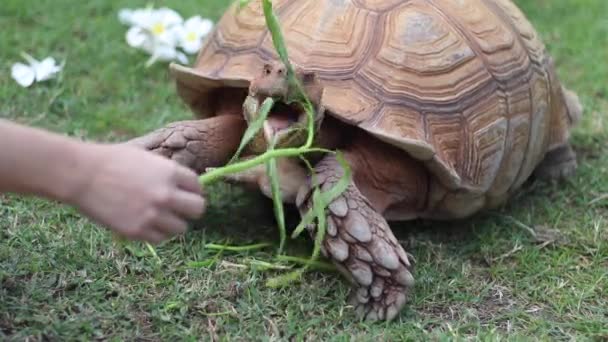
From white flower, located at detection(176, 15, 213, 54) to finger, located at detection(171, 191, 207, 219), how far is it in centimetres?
253

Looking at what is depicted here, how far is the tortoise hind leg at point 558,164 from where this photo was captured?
3572mm

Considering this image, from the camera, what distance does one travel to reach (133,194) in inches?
71.7

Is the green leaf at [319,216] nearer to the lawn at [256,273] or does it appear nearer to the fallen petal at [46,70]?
the lawn at [256,273]

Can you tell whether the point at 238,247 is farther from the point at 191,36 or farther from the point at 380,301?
the point at 191,36

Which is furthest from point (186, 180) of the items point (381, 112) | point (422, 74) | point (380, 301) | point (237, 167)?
point (422, 74)

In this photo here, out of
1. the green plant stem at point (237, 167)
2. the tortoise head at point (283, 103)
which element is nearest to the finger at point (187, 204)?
the green plant stem at point (237, 167)

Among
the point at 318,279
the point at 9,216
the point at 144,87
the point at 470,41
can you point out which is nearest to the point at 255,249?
the point at 318,279

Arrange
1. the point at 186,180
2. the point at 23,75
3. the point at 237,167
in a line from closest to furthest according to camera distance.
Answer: the point at 186,180 → the point at 237,167 → the point at 23,75

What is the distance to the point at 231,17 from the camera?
3273mm

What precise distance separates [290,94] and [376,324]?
2.32 feet

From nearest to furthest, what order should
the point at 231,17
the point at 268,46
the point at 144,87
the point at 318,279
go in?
the point at 318,279 → the point at 268,46 → the point at 231,17 → the point at 144,87

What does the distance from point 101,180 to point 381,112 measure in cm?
118

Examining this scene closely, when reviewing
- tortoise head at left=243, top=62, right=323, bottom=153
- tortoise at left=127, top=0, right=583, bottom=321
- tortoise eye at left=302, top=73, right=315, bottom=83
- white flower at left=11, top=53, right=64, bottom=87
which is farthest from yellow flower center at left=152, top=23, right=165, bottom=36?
tortoise eye at left=302, top=73, right=315, bottom=83

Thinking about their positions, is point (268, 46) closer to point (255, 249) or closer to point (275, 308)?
point (255, 249)
